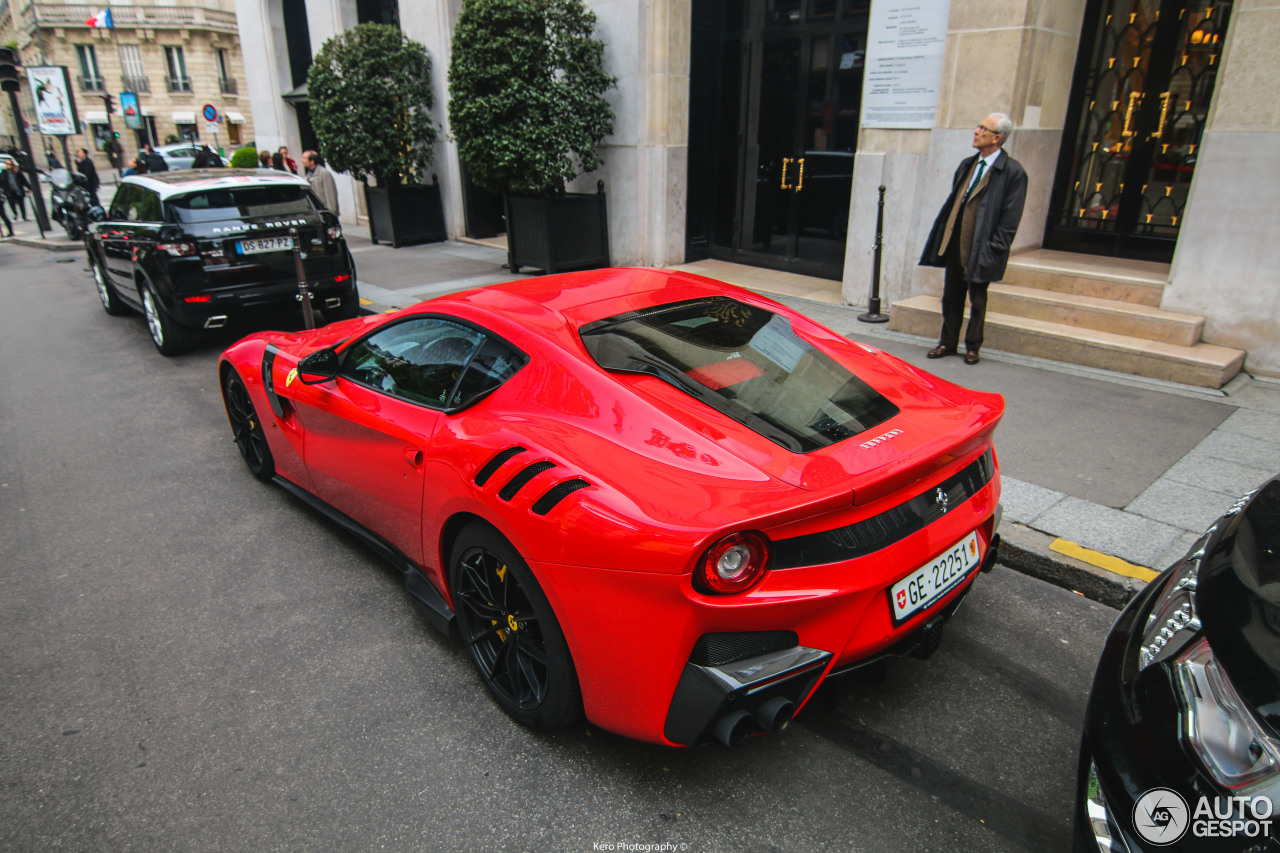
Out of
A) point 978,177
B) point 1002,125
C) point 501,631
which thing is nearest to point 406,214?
point 978,177

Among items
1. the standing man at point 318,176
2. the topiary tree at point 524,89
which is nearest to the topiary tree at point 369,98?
the standing man at point 318,176

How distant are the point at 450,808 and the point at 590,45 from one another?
1056cm

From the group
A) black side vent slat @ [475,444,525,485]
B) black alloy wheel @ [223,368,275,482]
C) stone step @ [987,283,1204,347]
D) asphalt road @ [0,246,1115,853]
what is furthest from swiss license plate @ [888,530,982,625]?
stone step @ [987,283,1204,347]

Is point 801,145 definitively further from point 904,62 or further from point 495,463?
point 495,463

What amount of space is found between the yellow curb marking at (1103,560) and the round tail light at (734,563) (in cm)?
240

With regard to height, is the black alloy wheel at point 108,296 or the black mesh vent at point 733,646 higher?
the black mesh vent at point 733,646

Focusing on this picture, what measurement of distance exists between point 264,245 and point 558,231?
14.5 feet

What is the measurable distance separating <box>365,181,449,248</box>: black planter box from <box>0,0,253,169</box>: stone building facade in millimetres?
43247

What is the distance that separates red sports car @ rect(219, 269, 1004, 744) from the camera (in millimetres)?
2232

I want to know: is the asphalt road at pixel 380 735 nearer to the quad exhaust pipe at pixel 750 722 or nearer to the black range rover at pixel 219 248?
the quad exhaust pipe at pixel 750 722

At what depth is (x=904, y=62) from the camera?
8.20 meters

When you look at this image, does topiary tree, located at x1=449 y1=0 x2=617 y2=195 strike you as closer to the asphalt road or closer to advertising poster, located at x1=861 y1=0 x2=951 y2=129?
advertising poster, located at x1=861 y1=0 x2=951 y2=129

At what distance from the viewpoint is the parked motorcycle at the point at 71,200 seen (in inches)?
682

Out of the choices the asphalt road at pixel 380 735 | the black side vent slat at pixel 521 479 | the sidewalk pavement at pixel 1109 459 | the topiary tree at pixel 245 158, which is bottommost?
the asphalt road at pixel 380 735
